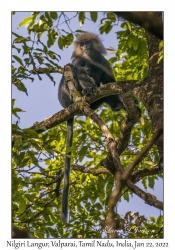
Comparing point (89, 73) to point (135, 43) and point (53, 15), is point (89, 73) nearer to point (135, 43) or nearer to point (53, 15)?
point (135, 43)

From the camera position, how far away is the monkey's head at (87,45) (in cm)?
558

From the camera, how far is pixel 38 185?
13.2ft

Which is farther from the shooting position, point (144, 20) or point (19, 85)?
point (19, 85)

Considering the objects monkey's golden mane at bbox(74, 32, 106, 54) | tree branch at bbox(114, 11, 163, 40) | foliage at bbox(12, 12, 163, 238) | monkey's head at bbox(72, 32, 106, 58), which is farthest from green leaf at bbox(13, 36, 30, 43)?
monkey's golden mane at bbox(74, 32, 106, 54)

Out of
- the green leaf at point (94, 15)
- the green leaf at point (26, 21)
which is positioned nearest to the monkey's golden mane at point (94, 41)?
the green leaf at point (26, 21)

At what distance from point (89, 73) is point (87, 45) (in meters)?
0.67

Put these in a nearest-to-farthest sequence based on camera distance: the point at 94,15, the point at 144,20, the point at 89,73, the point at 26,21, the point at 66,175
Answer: the point at 144,20 < the point at 94,15 < the point at 26,21 < the point at 66,175 < the point at 89,73

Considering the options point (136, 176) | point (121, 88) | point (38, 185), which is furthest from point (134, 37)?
point (38, 185)

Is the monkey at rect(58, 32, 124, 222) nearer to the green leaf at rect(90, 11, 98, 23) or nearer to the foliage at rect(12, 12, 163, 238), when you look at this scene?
the foliage at rect(12, 12, 163, 238)

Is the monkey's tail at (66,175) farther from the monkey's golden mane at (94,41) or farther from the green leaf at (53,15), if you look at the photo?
the monkey's golden mane at (94,41)

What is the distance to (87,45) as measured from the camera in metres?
5.69

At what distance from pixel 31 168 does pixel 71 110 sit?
730 millimetres

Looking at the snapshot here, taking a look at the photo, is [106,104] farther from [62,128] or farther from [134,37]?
[134,37]

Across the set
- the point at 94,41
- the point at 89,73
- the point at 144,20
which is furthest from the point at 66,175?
the point at 144,20
